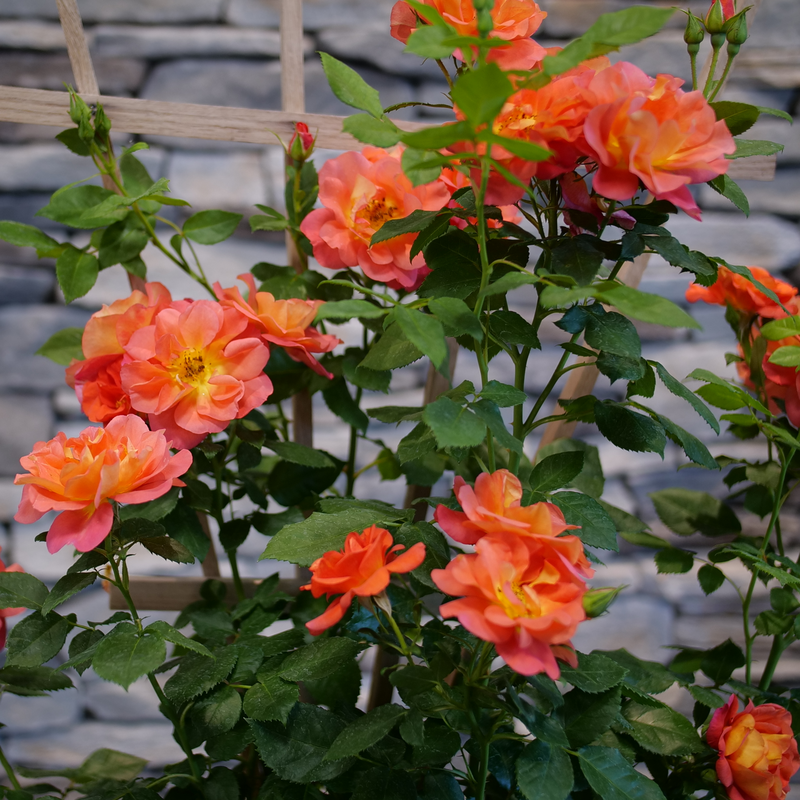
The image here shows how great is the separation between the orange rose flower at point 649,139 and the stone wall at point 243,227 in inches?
24.0

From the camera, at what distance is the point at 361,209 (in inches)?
23.8

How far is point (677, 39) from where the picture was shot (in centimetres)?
96

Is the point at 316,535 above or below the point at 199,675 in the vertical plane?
above

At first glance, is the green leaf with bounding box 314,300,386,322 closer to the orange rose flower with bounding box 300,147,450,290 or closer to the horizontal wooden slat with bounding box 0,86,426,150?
the orange rose flower with bounding box 300,147,450,290

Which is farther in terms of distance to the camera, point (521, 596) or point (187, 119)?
point (187, 119)

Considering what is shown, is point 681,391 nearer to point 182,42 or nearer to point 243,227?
point 243,227

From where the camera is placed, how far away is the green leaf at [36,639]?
528 mm

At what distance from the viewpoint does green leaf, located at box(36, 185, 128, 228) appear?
25.1 inches

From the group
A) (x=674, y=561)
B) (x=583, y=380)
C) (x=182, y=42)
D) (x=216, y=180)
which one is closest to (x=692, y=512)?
(x=674, y=561)

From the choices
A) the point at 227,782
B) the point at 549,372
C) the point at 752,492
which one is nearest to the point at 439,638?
the point at 227,782

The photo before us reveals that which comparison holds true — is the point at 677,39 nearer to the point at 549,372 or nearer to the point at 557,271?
the point at 549,372

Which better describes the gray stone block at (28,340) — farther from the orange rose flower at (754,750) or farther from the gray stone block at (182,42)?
the orange rose flower at (754,750)

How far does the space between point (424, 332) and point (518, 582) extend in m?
0.15

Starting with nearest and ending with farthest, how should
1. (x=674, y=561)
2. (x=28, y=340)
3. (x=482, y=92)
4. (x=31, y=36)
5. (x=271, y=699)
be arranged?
(x=482, y=92), (x=271, y=699), (x=674, y=561), (x=31, y=36), (x=28, y=340)
